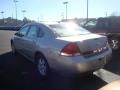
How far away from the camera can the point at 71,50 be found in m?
6.21

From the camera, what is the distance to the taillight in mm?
6195

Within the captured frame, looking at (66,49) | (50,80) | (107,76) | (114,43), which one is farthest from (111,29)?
(66,49)

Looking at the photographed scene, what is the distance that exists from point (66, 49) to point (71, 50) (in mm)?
141

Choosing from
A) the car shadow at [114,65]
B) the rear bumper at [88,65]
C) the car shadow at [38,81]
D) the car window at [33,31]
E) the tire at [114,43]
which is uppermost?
the car window at [33,31]

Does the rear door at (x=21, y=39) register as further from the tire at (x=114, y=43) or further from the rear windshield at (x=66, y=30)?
the tire at (x=114, y=43)

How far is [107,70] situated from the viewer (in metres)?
8.12

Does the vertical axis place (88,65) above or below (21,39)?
below

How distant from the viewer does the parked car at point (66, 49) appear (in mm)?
6188

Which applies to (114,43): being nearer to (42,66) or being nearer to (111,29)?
(111,29)

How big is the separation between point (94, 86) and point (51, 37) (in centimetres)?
184

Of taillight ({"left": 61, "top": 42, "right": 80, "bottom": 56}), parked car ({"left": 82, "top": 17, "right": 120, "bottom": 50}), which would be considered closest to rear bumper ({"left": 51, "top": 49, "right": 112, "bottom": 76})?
A: taillight ({"left": 61, "top": 42, "right": 80, "bottom": 56})

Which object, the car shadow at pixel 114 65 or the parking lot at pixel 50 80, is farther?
the car shadow at pixel 114 65

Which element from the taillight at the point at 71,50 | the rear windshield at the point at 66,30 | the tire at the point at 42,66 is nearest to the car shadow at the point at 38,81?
the tire at the point at 42,66

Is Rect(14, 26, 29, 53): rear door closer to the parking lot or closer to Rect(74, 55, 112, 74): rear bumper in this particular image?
the parking lot
